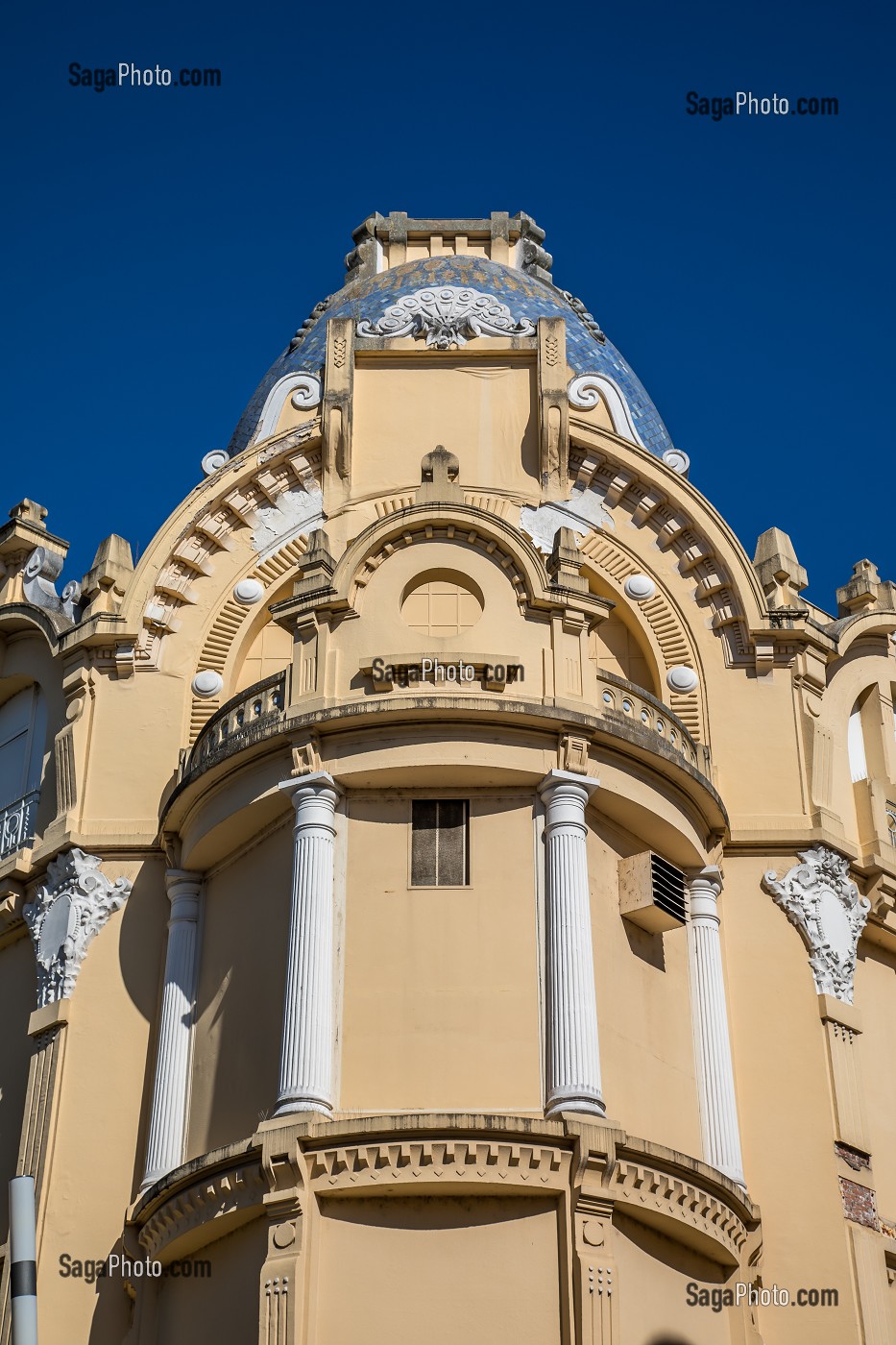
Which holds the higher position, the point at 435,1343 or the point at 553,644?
the point at 553,644

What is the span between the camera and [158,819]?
23.0m

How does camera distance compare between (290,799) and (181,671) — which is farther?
(181,671)

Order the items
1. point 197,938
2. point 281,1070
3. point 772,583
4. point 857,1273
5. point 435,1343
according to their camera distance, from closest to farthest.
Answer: point 435,1343 → point 281,1070 → point 857,1273 → point 197,938 → point 772,583

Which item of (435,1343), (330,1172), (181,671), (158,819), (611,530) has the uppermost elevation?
(611,530)

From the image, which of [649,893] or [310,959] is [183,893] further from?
[649,893]

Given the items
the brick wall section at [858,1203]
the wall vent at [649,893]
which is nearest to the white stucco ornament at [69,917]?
the wall vent at [649,893]

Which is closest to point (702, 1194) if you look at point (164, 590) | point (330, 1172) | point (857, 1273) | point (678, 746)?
point (857, 1273)

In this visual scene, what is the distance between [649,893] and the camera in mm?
20516

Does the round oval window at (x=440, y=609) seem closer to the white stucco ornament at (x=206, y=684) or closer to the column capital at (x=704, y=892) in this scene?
the white stucco ornament at (x=206, y=684)

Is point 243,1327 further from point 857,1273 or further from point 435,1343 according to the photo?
point 857,1273

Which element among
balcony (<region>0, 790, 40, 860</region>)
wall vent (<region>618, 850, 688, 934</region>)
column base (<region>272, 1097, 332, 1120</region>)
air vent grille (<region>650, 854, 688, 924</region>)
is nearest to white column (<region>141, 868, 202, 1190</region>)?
column base (<region>272, 1097, 332, 1120</region>)

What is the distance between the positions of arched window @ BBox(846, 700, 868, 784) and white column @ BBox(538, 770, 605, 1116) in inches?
229

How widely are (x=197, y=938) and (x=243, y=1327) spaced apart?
477 centimetres

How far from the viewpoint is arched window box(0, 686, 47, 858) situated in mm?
24578
